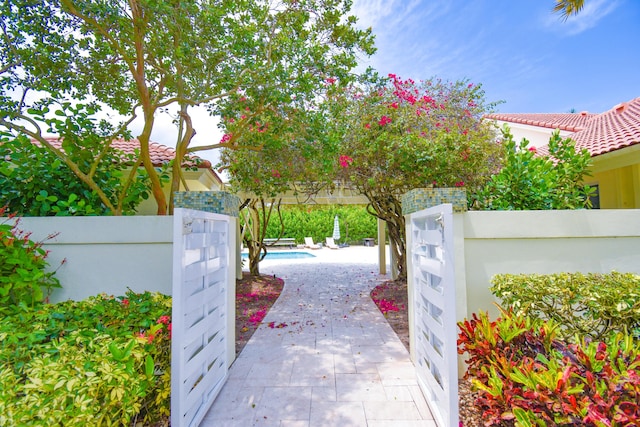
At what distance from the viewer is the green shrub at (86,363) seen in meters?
2.09

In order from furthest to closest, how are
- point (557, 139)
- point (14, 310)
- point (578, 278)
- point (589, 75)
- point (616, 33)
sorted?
point (589, 75), point (616, 33), point (557, 139), point (578, 278), point (14, 310)

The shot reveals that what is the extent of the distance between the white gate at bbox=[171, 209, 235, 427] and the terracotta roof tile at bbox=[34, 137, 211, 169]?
472 cm

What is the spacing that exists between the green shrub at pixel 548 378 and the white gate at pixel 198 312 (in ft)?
9.97

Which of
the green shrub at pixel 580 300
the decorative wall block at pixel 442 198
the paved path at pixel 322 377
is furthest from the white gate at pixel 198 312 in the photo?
the green shrub at pixel 580 300

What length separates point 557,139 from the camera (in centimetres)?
614

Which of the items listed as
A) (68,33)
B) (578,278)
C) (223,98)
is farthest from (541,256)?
(68,33)

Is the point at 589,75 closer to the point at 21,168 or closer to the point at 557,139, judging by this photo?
the point at 557,139

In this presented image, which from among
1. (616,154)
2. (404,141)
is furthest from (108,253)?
(616,154)

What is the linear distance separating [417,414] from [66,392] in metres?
3.54

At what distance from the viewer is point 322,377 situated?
456cm

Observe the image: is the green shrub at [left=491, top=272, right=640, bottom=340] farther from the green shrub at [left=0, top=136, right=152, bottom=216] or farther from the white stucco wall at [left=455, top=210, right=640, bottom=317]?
the green shrub at [left=0, top=136, right=152, bottom=216]

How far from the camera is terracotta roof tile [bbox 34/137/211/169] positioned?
336 inches

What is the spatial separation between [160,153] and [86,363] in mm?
8293

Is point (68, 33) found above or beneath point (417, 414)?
above
